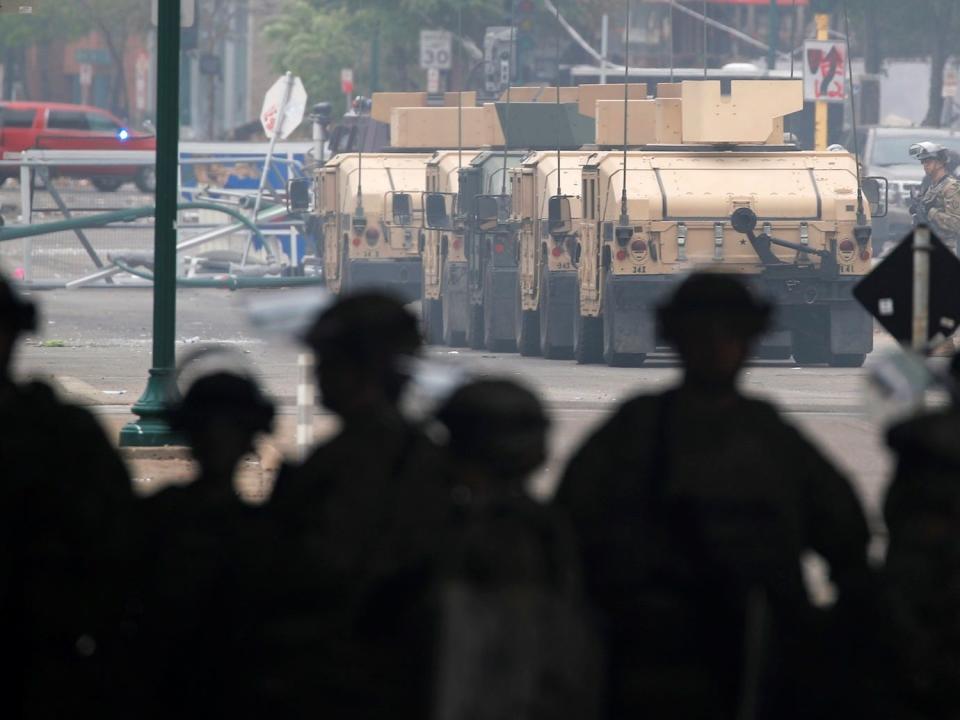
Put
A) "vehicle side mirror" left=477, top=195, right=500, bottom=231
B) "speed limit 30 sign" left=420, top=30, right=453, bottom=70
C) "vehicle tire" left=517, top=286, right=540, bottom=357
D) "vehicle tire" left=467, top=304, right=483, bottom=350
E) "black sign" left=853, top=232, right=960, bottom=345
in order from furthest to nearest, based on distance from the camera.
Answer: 1. "speed limit 30 sign" left=420, top=30, right=453, bottom=70
2. "vehicle tire" left=467, top=304, right=483, bottom=350
3. "vehicle side mirror" left=477, top=195, right=500, bottom=231
4. "vehicle tire" left=517, top=286, right=540, bottom=357
5. "black sign" left=853, top=232, right=960, bottom=345

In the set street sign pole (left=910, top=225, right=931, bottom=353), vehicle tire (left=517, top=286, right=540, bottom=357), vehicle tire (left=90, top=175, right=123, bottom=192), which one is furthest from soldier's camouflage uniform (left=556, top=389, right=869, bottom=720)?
vehicle tire (left=90, top=175, right=123, bottom=192)

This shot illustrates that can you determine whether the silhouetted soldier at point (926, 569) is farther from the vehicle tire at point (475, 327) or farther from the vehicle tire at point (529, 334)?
the vehicle tire at point (475, 327)

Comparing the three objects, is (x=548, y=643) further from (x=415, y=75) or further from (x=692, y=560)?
(x=415, y=75)

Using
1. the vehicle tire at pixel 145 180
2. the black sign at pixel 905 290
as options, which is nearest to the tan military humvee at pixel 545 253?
the black sign at pixel 905 290

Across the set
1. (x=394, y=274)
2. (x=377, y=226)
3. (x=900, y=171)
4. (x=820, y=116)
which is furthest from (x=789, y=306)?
(x=900, y=171)

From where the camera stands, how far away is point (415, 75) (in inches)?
2410

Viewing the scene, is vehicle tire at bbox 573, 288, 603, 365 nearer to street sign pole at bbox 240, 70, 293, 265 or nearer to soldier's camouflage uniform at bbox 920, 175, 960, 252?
soldier's camouflage uniform at bbox 920, 175, 960, 252

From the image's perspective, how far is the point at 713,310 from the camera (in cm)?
514

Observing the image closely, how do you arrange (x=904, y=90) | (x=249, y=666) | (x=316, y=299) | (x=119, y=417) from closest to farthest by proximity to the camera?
(x=249, y=666), (x=316, y=299), (x=119, y=417), (x=904, y=90)

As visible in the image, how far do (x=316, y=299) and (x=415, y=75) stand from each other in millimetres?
54740

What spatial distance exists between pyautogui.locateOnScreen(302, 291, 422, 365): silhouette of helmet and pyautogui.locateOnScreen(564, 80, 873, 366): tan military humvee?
16.5m

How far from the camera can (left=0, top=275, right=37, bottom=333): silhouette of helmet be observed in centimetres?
526

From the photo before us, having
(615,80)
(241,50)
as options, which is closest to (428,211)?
(615,80)

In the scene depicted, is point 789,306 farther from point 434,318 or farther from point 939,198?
point 434,318
